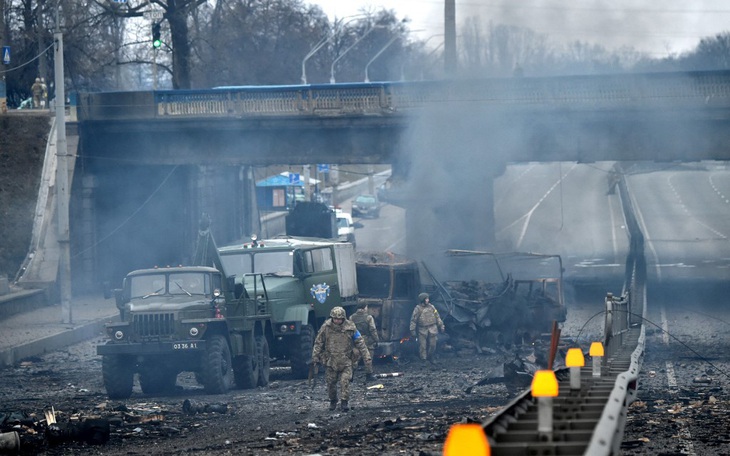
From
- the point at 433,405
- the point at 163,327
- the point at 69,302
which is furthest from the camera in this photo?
the point at 69,302

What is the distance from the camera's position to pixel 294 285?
20.3 m

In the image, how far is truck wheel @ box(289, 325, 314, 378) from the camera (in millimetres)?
19797

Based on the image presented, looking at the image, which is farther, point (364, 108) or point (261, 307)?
point (364, 108)

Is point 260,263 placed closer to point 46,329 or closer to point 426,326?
point 426,326

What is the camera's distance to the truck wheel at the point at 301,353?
19797 mm

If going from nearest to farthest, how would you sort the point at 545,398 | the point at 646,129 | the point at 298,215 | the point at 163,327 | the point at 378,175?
the point at 545,398 → the point at 163,327 → the point at 646,129 → the point at 298,215 → the point at 378,175

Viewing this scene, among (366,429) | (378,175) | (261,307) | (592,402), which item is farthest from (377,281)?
(378,175)

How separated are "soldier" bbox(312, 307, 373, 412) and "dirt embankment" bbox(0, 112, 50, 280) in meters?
22.1

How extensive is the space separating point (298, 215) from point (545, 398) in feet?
112

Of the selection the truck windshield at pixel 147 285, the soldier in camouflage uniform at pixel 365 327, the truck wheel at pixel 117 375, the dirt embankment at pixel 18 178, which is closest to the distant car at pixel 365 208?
the dirt embankment at pixel 18 178

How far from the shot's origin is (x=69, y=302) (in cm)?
2703

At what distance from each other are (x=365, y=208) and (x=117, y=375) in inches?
2091

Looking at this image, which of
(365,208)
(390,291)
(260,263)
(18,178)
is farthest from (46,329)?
(365,208)

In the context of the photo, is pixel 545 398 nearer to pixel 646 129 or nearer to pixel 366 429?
pixel 366 429
